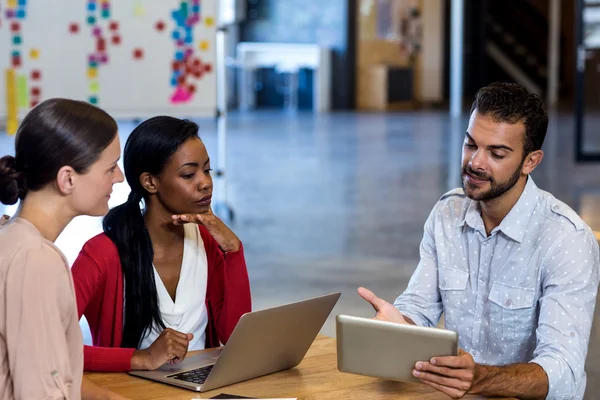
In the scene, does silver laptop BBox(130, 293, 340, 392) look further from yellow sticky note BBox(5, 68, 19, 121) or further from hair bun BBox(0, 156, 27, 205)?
yellow sticky note BBox(5, 68, 19, 121)

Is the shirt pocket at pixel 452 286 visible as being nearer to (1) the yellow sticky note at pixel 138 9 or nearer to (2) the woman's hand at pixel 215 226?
(2) the woman's hand at pixel 215 226

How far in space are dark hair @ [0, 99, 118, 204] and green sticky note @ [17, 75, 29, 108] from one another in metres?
5.09

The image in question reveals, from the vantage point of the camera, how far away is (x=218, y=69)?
7.02 meters

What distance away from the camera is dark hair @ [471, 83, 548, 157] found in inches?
90.6

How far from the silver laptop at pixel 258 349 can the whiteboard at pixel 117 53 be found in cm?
477

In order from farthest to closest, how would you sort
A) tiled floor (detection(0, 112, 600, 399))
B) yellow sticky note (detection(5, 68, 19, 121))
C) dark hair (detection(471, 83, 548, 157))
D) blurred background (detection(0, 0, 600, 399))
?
yellow sticky note (detection(5, 68, 19, 121)) < blurred background (detection(0, 0, 600, 399)) < tiled floor (detection(0, 112, 600, 399)) < dark hair (detection(471, 83, 548, 157))

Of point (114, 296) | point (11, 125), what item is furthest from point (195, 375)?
point (11, 125)

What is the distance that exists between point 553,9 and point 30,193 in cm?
1992

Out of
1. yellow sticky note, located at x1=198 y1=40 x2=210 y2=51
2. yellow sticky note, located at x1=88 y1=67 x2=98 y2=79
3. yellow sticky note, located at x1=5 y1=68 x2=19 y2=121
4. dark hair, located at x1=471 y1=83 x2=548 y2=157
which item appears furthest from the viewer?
yellow sticky note, located at x1=198 y1=40 x2=210 y2=51

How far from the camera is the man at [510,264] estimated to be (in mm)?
2203

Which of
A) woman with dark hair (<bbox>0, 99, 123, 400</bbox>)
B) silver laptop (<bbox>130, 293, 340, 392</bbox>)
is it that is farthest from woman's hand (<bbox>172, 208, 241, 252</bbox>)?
woman with dark hair (<bbox>0, 99, 123, 400</bbox>)

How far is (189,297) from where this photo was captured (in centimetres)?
258

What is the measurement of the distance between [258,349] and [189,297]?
56 centimetres

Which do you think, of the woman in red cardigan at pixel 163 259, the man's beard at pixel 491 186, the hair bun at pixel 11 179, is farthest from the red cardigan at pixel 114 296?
the man's beard at pixel 491 186
